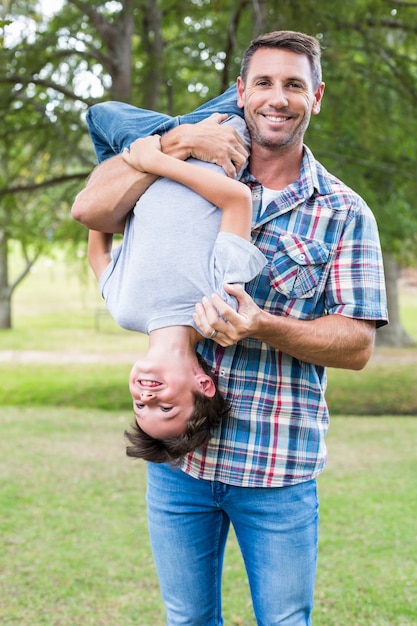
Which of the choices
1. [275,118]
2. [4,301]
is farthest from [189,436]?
[4,301]

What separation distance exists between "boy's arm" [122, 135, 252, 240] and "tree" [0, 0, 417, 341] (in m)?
4.65

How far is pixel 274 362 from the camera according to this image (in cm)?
218

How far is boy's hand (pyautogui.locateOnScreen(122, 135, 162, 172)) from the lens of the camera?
2.14 m

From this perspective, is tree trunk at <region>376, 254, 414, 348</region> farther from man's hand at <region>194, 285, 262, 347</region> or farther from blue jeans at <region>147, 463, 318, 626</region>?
man's hand at <region>194, 285, 262, 347</region>

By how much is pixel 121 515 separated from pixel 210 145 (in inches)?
150

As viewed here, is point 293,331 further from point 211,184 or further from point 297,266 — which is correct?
point 211,184

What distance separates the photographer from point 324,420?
89.5 inches

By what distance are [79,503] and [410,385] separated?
707cm

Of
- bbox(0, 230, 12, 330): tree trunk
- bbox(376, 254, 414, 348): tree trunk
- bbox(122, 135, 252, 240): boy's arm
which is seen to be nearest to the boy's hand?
bbox(122, 135, 252, 240): boy's arm

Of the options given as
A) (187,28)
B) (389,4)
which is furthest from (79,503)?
(187,28)

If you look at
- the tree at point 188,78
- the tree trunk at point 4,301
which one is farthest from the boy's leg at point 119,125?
the tree trunk at point 4,301

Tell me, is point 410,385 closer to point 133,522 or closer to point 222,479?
point 133,522

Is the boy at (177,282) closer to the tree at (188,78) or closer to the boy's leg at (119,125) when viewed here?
the boy's leg at (119,125)

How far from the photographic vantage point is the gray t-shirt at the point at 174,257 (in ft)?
6.72
